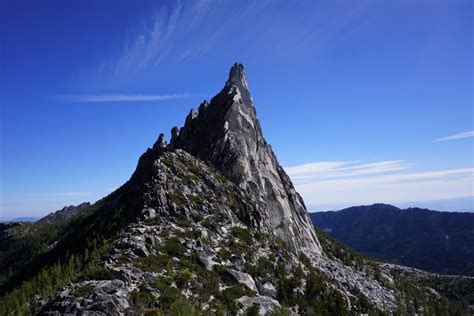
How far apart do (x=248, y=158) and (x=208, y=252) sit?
79220 millimetres

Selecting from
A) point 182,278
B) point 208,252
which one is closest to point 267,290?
point 208,252

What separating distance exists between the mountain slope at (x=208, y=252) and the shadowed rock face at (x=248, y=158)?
1.93ft

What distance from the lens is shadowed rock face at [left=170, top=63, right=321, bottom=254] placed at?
16088 cm

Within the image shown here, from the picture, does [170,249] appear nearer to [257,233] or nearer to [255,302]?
[255,302]

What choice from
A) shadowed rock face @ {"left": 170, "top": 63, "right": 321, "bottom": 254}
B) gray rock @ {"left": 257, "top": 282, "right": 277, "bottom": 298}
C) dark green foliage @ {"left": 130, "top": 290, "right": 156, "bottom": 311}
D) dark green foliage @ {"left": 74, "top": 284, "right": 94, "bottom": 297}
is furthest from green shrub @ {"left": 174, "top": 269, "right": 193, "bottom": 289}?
shadowed rock face @ {"left": 170, "top": 63, "right": 321, "bottom": 254}

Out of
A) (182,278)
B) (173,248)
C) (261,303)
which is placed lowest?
(261,303)

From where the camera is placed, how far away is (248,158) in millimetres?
169750

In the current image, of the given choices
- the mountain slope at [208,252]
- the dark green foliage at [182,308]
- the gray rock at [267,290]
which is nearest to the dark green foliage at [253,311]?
the mountain slope at [208,252]

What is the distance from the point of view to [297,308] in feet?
317

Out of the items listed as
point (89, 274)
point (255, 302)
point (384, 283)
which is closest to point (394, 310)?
point (384, 283)

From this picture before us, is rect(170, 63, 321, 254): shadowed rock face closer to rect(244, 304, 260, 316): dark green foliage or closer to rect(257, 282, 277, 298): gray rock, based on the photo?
rect(257, 282, 277, 298): gray rock

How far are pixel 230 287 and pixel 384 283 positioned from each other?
135 m

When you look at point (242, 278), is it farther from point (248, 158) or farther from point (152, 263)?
point (248, 158)

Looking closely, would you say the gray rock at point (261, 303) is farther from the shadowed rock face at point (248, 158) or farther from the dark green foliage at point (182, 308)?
the shadowed rock face at point (248, 158)
